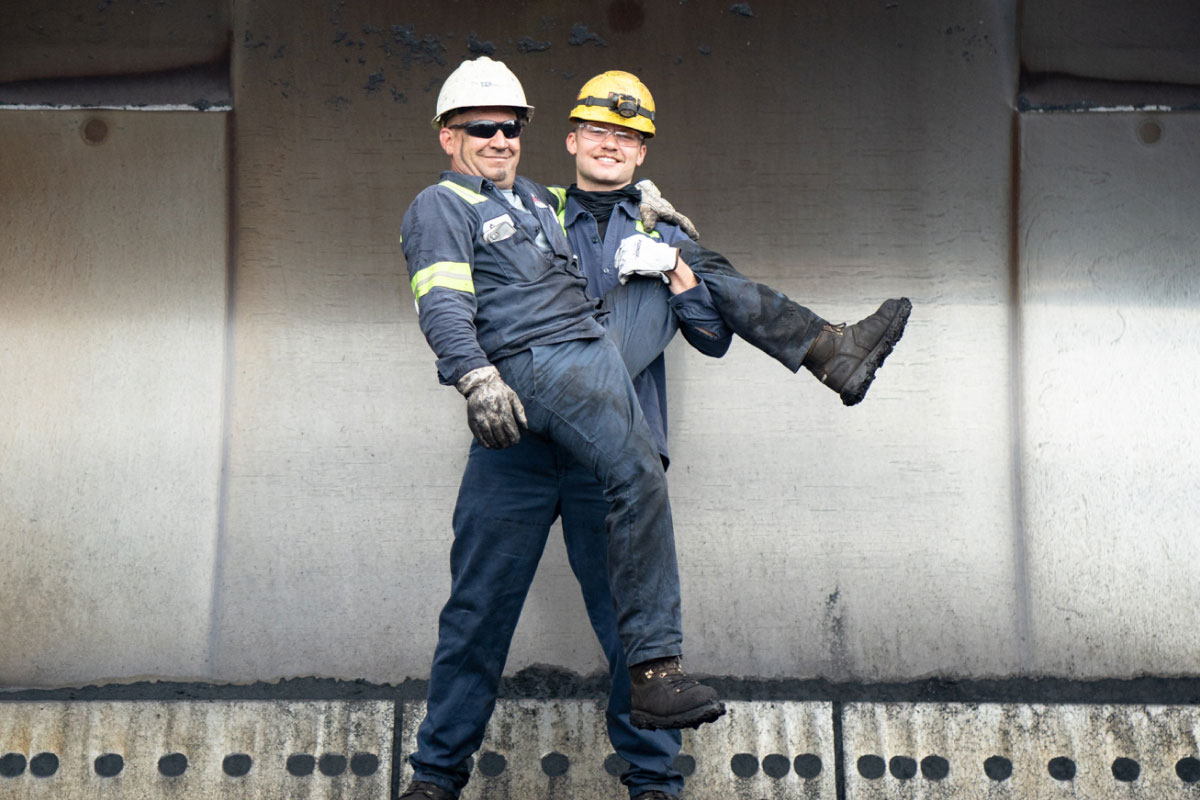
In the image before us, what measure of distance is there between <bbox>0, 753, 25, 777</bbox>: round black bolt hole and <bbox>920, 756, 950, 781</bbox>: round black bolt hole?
119 inches

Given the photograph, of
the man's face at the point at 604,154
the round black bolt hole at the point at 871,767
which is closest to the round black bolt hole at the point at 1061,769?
the round black bolt hole at the point at 871,767

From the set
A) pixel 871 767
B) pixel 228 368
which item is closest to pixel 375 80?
pixel 228 368

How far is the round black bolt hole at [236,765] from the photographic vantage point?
4.20 meters

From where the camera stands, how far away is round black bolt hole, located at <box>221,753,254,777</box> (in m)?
4.20

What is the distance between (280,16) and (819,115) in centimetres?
203

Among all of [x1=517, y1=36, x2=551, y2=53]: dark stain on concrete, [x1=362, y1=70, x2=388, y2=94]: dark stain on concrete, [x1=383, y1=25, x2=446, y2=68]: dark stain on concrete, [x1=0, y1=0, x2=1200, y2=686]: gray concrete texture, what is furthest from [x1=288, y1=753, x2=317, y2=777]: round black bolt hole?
[x1=517, y1=36, x2=551, y2=53]: dark stain on concrete

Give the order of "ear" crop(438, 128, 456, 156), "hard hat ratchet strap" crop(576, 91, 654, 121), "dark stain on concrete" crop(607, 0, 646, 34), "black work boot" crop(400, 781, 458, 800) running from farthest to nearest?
"dark stain on concrete" crop(607, 0, 646, 34) → "hard hat ratchet strap" crop(576, 91, 654, 121) → "ear" crop(438, 128, 456, 156) → "black work boot" crop(400, 781, 458, 800)

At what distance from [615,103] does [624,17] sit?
1.04 m

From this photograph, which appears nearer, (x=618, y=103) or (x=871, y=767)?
(x=618, y=103)

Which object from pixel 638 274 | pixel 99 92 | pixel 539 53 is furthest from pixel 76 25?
pixel 638 274

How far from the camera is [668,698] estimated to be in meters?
3.14

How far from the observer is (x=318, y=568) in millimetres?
4570

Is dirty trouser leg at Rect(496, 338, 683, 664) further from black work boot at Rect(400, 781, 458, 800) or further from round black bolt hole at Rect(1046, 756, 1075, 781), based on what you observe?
round black bolt hole at Rect(1046, 756, 1075, 781)

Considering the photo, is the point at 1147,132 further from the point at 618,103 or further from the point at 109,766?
the point at 109,766
